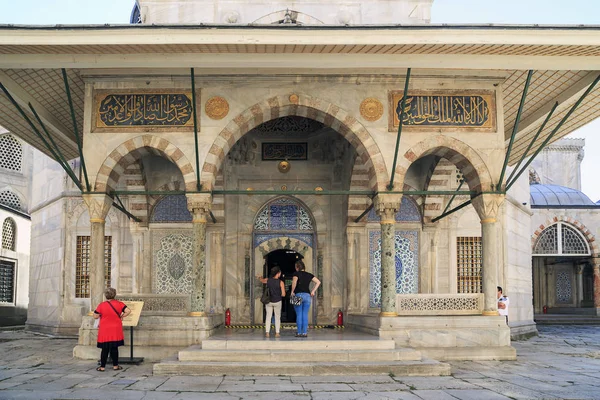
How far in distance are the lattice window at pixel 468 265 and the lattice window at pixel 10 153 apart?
1836 centimetres

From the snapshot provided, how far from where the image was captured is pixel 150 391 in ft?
23.6

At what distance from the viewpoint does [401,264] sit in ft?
45.4

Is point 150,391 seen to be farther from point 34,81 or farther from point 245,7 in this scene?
point 245,7

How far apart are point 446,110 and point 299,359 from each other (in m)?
4.66

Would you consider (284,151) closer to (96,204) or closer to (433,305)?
(96,204)

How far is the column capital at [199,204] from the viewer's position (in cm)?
1072

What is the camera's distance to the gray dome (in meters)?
25.9

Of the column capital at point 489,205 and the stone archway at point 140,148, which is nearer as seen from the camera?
the stone archway at point 140,148

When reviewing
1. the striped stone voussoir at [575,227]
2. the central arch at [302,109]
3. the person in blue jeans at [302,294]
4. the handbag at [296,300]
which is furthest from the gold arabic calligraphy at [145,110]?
the striped stone voussoir at [575,227]

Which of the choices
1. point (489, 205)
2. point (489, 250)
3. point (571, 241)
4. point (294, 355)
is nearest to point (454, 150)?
point (489, 205)

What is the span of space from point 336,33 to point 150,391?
16.6 ft

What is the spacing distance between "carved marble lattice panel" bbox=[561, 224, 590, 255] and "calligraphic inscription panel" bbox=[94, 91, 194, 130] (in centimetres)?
1879

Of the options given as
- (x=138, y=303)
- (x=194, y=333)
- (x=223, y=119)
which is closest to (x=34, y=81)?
(x=223, y=119)

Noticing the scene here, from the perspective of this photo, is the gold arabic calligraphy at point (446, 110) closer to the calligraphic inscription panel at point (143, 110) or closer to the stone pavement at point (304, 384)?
the calligraphic inscription panel at point (143, 110)
